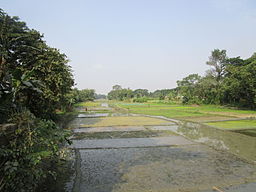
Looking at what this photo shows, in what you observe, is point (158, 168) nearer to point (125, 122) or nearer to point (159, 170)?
point (159, 170)

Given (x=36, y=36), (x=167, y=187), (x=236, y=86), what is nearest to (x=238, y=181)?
A: (x=167, y=187)

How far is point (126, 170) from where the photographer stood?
5.08 metres

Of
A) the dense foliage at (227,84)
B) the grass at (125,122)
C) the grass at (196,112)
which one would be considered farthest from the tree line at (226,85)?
the grass at (125,122)

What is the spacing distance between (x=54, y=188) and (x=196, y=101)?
133 ft

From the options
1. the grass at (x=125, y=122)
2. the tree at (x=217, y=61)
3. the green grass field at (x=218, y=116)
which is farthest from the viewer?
the tree at (x=217, y=61)

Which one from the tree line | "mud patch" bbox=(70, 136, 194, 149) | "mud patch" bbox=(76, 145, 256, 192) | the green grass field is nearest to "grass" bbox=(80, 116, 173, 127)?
the green grass field

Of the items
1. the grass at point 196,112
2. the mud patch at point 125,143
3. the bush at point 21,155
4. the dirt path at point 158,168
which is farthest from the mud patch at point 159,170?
the grass at point 196,112

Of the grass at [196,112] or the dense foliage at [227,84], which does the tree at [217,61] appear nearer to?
the dense foliage at [227,84]

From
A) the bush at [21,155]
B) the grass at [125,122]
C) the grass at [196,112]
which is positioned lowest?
the grass at [125,122]

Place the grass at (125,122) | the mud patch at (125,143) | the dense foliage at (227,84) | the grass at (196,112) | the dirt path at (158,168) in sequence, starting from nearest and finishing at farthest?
the dirt path at (158,168), the mud patch at (125,143), the grass at (125,122), the grass at (196,112), the dense foliage at (227,84)

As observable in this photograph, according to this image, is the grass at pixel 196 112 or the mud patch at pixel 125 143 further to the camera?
the grass at pixel 196 112

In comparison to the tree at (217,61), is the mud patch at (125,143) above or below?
below

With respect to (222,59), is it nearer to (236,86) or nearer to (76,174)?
(236,86)

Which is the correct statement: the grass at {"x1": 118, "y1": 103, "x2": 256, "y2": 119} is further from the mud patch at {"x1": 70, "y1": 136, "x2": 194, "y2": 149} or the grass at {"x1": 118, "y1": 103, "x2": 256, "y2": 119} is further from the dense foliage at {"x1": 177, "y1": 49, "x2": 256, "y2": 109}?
the mud patch at {"x1": 70, "y1": 136, "x2": 194, "y2": 149}
